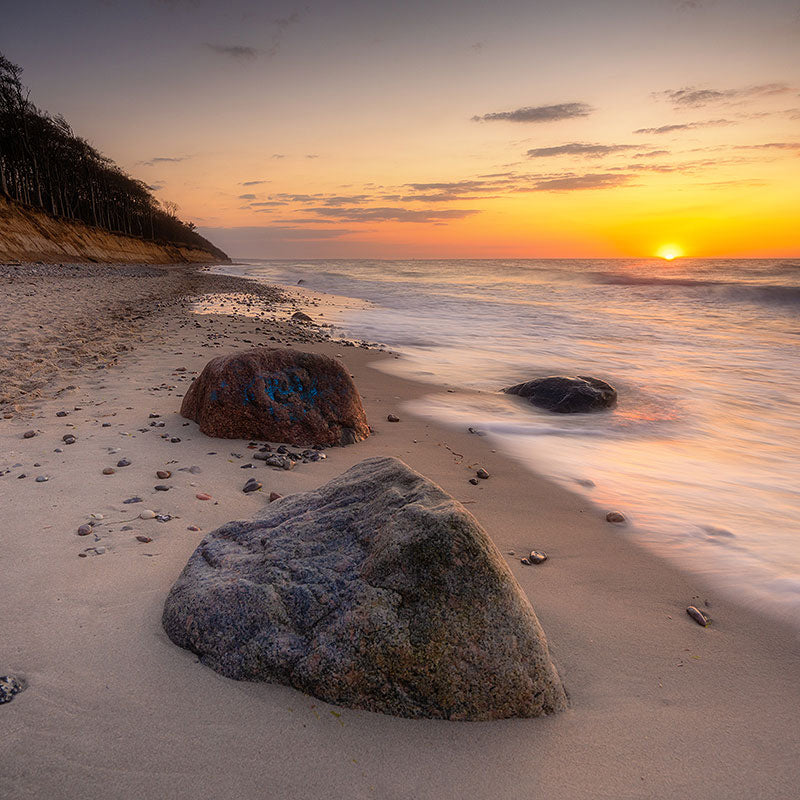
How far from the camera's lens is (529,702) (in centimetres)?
199

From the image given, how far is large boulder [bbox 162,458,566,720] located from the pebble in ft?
4.14

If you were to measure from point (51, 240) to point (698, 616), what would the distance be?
1597 inches

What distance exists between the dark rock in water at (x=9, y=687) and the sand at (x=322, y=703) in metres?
0.03

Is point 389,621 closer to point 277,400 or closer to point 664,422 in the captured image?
point 277,400

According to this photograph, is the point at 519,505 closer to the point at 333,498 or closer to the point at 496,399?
the point at 333,498

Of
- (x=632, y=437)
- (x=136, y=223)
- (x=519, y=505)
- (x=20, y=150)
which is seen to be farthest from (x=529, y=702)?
(x=136, y=223)

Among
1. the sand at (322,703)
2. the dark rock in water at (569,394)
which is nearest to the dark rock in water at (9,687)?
Answer: the sand at (322,703)

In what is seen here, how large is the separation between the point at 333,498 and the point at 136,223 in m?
88.9

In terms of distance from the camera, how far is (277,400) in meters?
5.07

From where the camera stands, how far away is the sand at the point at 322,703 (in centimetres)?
173

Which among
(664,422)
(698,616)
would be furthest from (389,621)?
(664,422)

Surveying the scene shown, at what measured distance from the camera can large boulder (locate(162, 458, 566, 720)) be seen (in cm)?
193

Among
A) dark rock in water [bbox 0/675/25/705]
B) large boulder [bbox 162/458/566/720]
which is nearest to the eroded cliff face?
dark rock in water [bbox 0/675/25/705]

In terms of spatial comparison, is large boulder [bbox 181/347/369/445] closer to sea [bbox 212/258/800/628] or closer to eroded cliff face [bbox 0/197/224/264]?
Answer: sea [bbox 212/258/800/628]
